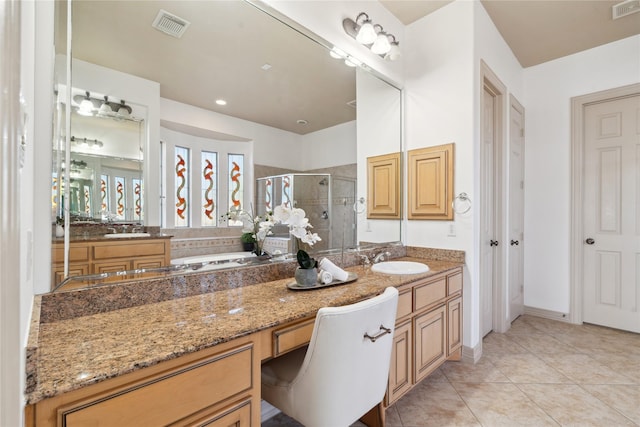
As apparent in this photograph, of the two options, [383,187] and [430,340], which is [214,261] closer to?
[430,340]

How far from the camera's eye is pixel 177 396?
0.82m

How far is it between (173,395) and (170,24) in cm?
148

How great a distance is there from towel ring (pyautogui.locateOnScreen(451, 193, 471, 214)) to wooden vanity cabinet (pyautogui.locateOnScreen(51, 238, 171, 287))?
207 centimetres

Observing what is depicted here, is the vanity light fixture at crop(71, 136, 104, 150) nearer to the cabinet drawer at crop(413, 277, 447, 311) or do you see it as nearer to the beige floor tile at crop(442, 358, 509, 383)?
the cabinet drawer at crop(413, 277, 447, 311)

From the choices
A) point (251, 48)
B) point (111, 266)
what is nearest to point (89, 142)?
point (111, 266)

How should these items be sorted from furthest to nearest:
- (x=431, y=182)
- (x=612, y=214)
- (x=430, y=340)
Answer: (x=612, y=214)
(x=431, y=182)
(x=430, y=340)

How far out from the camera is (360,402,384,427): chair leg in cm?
153

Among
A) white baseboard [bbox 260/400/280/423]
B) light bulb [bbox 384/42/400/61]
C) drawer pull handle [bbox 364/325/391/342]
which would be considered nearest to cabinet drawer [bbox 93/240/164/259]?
drawer pull handle [bbox 364/325/391/342]

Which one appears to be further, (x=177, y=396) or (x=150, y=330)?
(x=150, y=330)

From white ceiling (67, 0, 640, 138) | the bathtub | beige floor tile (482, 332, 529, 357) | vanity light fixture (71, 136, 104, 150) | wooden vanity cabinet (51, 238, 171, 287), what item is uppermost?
white ceiling (67, 0, 640, 138)

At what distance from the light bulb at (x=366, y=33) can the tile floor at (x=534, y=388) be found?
248 centimetres

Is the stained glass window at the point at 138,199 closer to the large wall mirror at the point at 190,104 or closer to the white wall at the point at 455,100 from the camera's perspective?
the large wall mirror at the point at 190,104

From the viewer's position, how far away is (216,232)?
1465 mm

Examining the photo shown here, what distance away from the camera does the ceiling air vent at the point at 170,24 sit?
4.29 ft
